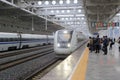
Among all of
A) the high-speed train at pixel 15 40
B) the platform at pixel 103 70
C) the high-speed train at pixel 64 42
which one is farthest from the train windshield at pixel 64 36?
the platform at pixel 103 70

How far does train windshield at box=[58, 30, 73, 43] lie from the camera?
2311 cm

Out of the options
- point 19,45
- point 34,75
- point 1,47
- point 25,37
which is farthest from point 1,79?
point 25,37

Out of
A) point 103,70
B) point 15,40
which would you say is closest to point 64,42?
point 15,40

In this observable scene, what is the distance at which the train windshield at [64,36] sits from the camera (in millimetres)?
23109

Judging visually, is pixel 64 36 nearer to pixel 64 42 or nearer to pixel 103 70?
pixel 64 42

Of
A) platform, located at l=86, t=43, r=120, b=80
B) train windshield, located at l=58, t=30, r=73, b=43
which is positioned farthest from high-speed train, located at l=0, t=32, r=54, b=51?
platform, located at l=86, t=43, r=120, b=80

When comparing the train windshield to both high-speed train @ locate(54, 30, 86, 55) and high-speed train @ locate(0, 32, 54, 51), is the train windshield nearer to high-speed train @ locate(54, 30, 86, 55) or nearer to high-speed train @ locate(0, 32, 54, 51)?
high-speed train @ locate(54, 30, 86, 55)

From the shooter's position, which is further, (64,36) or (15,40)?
(15,40)

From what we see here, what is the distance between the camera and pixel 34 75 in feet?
45.5

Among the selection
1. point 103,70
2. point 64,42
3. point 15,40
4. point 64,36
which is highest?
point 64,36

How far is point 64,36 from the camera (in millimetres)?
23469

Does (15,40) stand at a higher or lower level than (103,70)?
higher

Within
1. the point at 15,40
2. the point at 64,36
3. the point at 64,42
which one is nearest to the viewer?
the point at 64,42

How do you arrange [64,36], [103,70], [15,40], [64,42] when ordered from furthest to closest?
1. [15,40]
2. [64,36]
3. [64,42]
4. [103,70]
